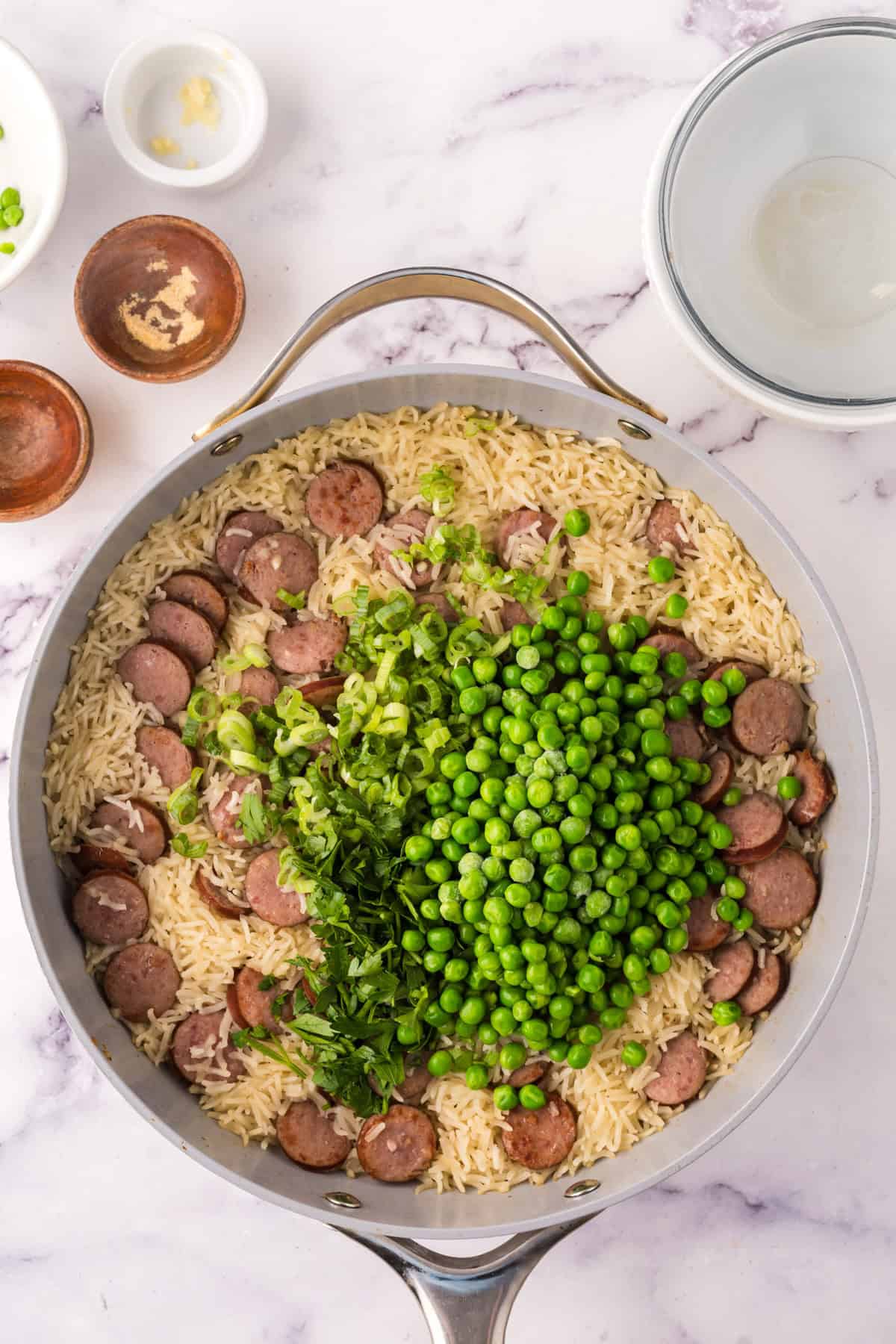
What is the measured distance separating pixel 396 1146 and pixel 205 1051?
0.63 meters

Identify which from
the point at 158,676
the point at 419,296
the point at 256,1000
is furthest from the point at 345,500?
the point at 256,1000

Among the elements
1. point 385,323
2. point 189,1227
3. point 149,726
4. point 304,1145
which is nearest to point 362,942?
point 304,1145

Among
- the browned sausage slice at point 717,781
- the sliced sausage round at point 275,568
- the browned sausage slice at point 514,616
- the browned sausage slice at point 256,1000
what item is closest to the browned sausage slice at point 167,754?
the sliced sausage round at point 275,568

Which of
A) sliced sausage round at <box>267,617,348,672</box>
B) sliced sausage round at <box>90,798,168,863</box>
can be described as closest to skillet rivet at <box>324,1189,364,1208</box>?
sliced sausage round at <box>90,798,168,863</box>

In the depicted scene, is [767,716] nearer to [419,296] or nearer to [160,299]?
[419,296]

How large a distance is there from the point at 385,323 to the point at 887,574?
1849 millimetres

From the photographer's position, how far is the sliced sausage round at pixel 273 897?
11.2 ft

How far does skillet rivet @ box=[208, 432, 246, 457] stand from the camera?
335 cm

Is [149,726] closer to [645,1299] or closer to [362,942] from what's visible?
[362,942]

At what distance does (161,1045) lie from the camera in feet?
11.5

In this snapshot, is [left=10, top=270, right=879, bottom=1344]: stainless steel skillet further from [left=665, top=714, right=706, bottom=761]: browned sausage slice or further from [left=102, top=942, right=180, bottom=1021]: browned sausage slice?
[left=665, top=714, right=706, bottom=761]: browned sausage slice

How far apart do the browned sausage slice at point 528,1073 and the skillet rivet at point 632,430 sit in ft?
6.09

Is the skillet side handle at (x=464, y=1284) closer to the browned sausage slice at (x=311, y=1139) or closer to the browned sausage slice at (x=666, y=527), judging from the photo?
the browned sausage slice at (x=311, y=1139)

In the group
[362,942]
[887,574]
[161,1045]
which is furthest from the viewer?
[887,574]
